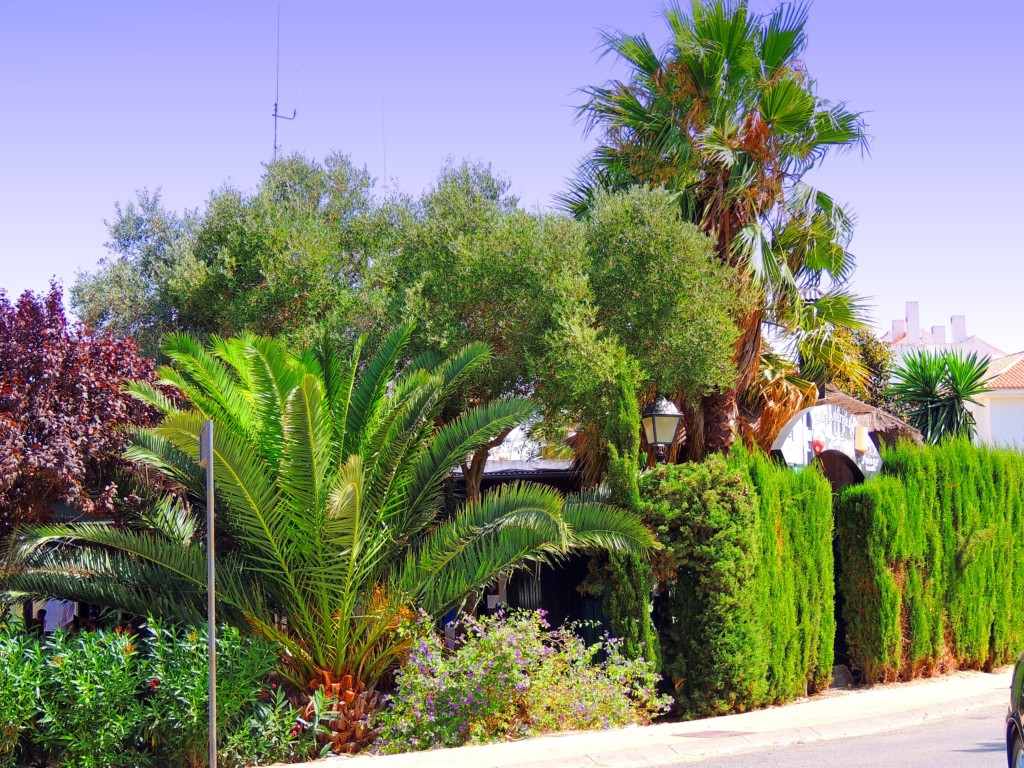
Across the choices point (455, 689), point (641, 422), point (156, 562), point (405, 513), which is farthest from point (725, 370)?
point (156, 562)

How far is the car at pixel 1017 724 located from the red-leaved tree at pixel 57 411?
903 cm

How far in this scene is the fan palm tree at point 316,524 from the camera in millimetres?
10328

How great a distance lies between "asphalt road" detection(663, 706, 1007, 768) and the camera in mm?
8500

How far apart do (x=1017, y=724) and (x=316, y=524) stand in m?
7.19

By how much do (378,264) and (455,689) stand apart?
25.1ft

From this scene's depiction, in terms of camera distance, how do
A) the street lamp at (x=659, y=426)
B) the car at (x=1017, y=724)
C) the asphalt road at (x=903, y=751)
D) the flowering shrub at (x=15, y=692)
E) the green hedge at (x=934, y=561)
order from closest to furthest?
1. the car at (x=1017, y=724)
2. the asphalt road at (x=903, y=751)
3. the flowering shrub at (x=15, y=692)
4. the street lamp at (x=659, y=426)
5. the green hedge at (x=934, y=561)

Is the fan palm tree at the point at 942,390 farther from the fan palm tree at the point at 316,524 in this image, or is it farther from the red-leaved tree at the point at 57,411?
the red-leaved tree at the point at 57,411

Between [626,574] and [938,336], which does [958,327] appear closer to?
[938,336]

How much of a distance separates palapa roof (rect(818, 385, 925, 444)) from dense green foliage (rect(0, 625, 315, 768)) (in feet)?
28.4

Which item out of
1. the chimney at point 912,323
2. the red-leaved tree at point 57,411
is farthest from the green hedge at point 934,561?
the chimney at point 912,323

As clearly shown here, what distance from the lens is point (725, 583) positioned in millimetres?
11453

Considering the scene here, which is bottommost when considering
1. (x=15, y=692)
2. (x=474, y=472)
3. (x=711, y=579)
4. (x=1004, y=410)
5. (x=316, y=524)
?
(x=15, y=692)

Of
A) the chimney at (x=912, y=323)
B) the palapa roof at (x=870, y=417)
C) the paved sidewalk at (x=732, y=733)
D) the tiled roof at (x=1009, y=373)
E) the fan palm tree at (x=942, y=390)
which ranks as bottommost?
the paved sidewalk at (x=732, y=733)

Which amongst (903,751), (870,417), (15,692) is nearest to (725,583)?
(903,751)
